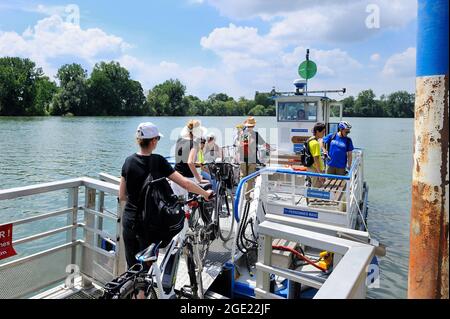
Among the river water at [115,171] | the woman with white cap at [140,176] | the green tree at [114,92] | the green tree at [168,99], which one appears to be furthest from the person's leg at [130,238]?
the green tree at [168,99]

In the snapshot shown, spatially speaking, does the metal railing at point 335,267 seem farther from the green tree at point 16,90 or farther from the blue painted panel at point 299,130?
the green tree at point 16,90

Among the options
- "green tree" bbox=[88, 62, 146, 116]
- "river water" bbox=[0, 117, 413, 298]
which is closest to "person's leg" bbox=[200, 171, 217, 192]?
"river water" bbox=[0, 117, 413, 298]

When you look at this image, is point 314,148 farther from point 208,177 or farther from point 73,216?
point 73,216

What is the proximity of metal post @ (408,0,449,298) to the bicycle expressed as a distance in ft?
5.52

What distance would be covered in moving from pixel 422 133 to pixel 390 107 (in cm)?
5282

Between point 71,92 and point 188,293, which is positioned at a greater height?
point 71,92

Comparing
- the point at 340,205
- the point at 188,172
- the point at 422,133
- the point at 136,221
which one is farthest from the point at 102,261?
the point at 340,205

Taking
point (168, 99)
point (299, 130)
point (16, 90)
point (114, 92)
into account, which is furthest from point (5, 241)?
point (168, 99)

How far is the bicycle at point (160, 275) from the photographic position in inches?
97.2

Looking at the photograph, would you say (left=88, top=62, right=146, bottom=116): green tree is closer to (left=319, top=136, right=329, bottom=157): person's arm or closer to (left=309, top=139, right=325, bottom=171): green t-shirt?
(left=319, top=136, right=329, bottom=157): person's arm

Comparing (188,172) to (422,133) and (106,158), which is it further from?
(106,158)

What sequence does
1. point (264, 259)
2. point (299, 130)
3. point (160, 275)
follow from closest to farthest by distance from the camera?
1. point (264, 259)
2. point (160, 275)
3. point (299, 130)

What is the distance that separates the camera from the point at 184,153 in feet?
16.6

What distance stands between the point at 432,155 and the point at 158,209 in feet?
6.23
